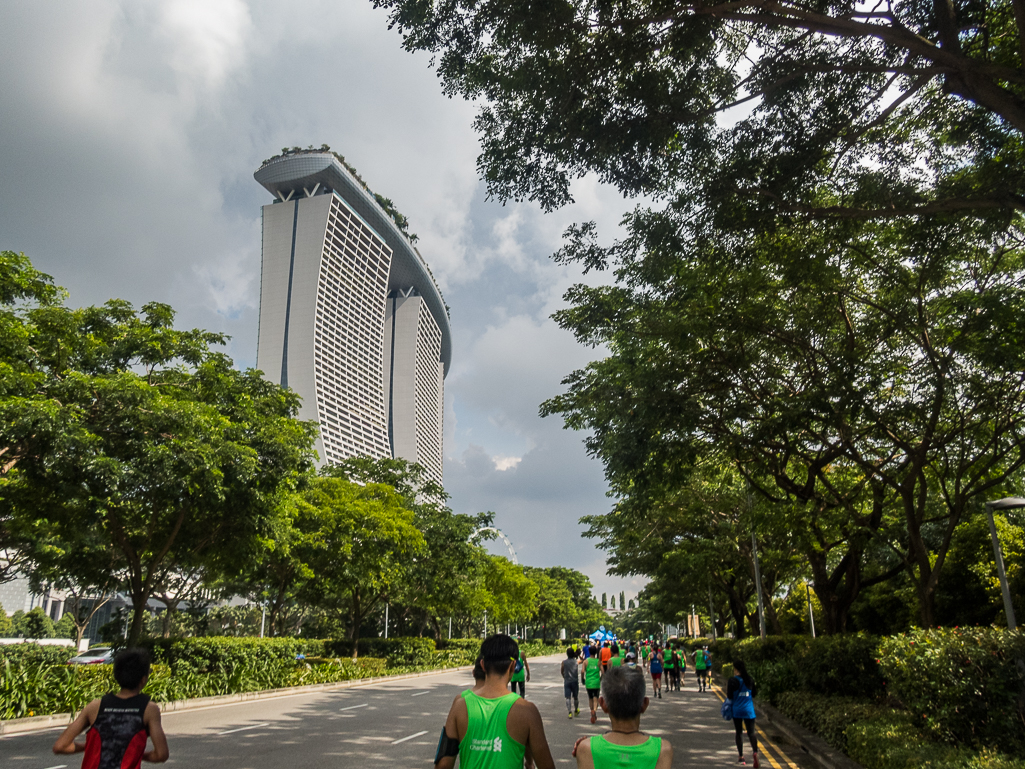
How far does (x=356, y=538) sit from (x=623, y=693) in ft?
88.1

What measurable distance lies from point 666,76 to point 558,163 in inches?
69.3

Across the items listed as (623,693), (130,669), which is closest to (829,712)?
(623,693)

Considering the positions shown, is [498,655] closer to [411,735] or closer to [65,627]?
[411,735]

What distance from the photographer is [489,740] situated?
3.72m

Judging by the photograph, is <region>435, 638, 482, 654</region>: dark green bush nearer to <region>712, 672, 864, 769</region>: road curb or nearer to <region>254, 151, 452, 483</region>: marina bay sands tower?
<region>254, 151, 452, 483</region>: marina bay sands tower

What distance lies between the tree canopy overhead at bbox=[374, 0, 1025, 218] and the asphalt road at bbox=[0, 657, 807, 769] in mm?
8662

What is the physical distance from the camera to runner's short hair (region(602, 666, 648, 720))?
335 cm

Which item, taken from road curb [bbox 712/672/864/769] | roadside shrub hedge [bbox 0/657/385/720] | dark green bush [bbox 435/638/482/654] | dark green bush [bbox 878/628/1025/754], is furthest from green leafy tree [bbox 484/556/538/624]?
dark green bush [bbox 878/628/1025/754]

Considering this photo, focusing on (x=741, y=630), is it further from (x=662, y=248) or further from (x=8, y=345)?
(x=8, y=345)

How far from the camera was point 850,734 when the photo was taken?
10.2 metres

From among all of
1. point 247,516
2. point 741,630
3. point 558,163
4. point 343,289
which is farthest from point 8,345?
point 343,289

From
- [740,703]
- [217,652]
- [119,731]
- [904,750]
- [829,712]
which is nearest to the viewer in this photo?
[119,731]

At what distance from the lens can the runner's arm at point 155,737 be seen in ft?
13.3

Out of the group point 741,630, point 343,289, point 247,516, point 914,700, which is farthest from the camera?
point 343,289
